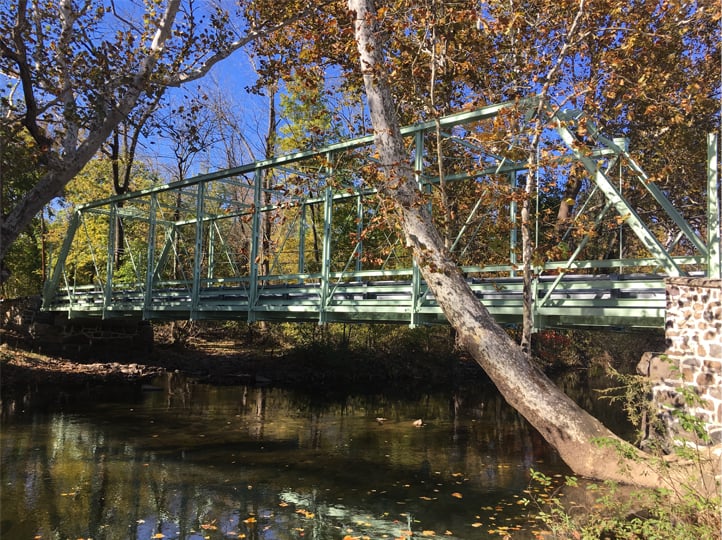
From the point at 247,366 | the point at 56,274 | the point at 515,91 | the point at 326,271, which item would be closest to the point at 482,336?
the point at 326,271

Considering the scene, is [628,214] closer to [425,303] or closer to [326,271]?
[425,303]

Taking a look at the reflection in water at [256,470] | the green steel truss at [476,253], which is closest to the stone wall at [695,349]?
the green steel truss at [476,253]

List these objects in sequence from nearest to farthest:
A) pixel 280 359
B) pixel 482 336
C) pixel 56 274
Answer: pixel 482 336 < pixel 56 274 < pixel 280 359

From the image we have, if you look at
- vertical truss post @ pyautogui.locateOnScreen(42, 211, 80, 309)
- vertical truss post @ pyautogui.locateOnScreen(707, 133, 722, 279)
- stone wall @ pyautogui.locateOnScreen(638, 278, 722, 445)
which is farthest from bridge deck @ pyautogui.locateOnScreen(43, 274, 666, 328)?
vertical truss post @ pyautogui.locateOnScreen(42, 211, 80, 309)

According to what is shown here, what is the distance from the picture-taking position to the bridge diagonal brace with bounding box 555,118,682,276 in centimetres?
830

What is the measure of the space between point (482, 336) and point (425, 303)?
2.00 meters

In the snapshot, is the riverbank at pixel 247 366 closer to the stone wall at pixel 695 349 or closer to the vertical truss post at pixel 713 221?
the stone wall at pixel 695 349

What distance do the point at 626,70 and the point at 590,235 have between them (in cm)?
698

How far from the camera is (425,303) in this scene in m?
10.7

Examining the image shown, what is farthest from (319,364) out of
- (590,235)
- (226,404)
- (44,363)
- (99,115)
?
(590,235)

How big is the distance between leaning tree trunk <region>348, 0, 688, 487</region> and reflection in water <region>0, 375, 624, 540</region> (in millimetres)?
1013

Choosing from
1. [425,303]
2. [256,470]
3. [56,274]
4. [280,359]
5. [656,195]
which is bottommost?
[256,470]

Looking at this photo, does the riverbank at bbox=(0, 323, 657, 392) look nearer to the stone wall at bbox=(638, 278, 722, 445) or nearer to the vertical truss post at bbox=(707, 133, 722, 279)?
the vertical truss post at bbox=(707, 133, 722, 279)

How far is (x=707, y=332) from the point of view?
7457mm
